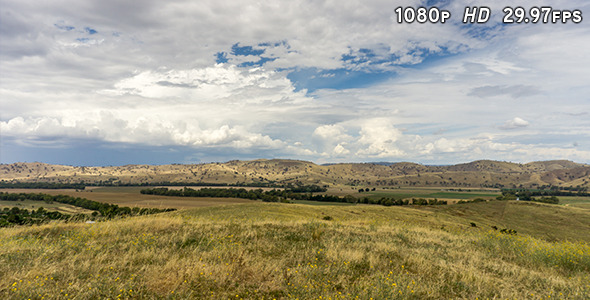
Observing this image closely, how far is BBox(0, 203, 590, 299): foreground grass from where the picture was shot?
8.31 meters

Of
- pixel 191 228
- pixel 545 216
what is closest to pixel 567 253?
pixel 191 228

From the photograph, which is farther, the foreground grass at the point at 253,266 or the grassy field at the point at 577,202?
the grassy field at the point at 577,202

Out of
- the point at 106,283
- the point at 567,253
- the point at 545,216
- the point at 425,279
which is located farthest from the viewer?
the point at 545,216

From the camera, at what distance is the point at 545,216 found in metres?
84.3

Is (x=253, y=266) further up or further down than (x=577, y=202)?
further up

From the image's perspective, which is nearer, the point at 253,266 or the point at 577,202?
the point at 253,266

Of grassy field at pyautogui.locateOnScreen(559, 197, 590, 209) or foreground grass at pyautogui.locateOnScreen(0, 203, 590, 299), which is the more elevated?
foreground grass at pyautogui.locateOnScreen(0, 203, 590, 299)

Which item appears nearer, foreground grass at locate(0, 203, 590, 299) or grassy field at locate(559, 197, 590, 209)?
foreground grass at locate(0, 203, 590, 299)

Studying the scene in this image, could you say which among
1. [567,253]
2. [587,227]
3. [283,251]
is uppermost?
[283,251]

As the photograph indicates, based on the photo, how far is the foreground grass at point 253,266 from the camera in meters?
8.31

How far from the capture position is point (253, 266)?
10.1 metres

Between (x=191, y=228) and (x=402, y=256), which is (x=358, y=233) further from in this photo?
(x=191, y=228)

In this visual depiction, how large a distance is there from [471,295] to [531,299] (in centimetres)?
175

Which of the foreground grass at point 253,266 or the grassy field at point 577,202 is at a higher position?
the foreground grass at point 253,266
